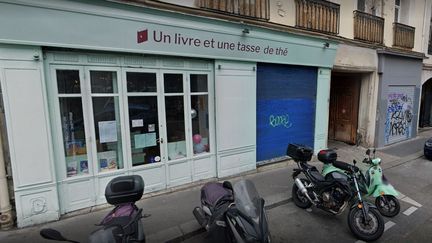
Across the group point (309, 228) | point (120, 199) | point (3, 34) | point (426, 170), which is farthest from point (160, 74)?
point (426, 170)

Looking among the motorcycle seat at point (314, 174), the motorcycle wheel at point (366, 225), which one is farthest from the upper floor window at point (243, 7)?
the motorcycle wheel at point (366, 225)

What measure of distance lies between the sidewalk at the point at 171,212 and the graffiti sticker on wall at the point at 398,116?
2.88m

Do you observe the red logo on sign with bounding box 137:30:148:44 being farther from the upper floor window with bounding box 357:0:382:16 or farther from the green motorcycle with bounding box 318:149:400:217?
the upper floor window with bounding box 357:0:382:16

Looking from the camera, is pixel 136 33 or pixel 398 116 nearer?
pixel 136 33

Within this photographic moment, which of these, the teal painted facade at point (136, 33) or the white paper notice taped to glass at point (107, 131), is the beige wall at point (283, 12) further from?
the white paper notice taped to glass at point (107, 131)

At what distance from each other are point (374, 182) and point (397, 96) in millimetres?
7286

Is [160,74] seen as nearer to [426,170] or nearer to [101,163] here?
[101,163]

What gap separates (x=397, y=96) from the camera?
9.28 meters

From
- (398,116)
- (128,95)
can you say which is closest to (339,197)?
(128,95)

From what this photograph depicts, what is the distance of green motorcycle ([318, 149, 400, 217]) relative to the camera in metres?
3.83

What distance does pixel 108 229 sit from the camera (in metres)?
2.23

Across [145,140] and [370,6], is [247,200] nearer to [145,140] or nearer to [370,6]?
[145,140]

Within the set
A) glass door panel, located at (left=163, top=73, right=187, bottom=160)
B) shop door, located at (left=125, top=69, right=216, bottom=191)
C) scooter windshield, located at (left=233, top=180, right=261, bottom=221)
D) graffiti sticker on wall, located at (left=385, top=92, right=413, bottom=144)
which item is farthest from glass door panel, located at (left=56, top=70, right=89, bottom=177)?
graffiti sticker on wall, located at (left=385, top=92, right=413, bottom=144)

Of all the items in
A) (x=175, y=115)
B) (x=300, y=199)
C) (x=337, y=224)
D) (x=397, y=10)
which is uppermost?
(x=397, y=10)
